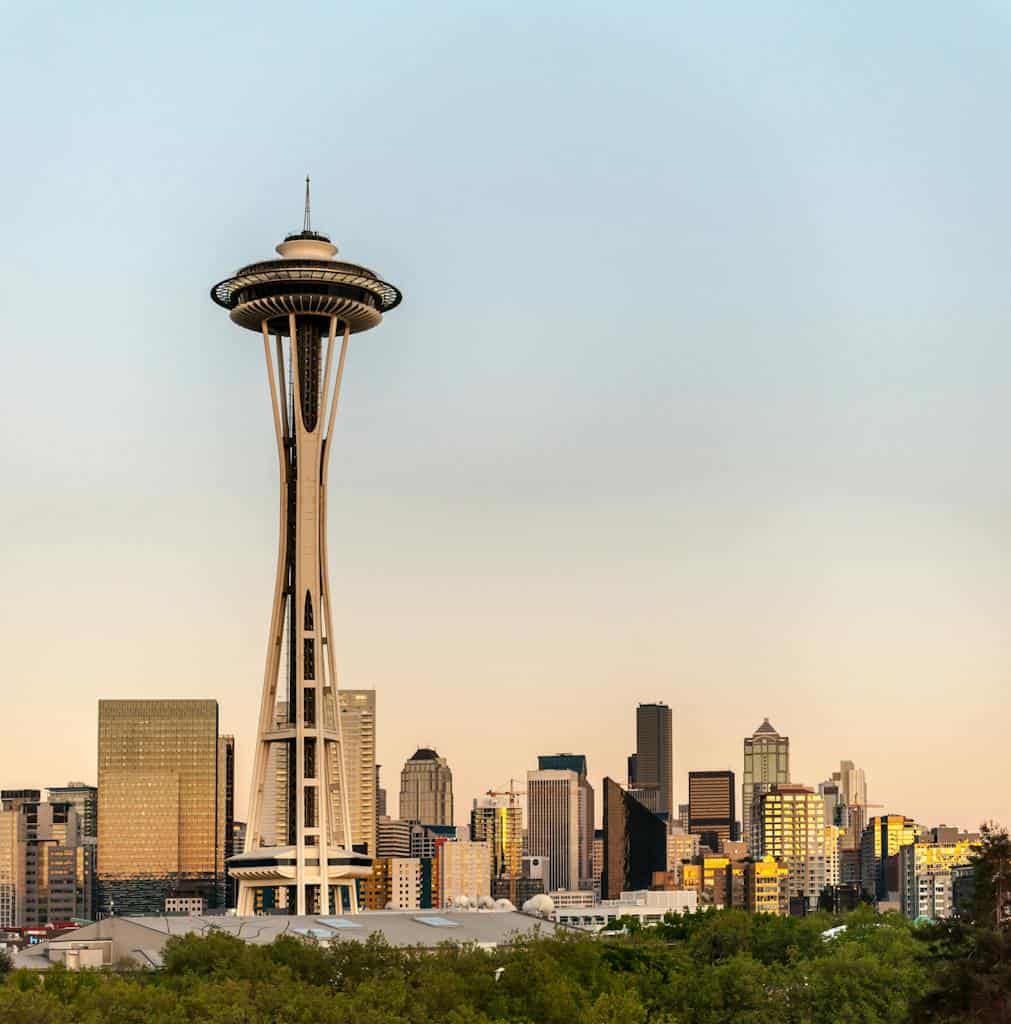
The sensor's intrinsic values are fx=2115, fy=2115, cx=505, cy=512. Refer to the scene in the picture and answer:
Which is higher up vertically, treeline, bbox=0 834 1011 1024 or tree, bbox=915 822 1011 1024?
tree, bbox=915 822 1011 1024

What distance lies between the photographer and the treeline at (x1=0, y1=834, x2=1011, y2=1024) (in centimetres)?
7512

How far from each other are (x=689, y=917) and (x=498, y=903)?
1569 inches

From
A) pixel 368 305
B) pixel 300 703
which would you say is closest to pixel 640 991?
pixel 300 703

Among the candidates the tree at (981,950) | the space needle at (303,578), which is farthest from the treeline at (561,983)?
the space needle at (303,578)

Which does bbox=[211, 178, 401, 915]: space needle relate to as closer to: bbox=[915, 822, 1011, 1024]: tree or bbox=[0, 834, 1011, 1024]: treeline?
bbox=[0, 834, 1011, 1024]: treeline

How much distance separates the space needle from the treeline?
4532 cm

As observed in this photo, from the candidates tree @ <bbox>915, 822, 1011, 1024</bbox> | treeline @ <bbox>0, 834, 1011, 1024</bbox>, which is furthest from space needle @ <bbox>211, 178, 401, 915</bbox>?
tree @ <bbox>915, 822, 1011, 1024</bbox>

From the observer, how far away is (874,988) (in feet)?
355

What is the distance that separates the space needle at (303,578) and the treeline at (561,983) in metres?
45.3

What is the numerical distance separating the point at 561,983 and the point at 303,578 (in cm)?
7659

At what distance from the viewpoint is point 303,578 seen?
16300 centimetres

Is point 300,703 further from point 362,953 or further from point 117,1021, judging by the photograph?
point 117,1021

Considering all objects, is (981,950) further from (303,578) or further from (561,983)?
(303,578)

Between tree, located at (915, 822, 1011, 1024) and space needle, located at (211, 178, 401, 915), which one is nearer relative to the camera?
tree, located at (915, 822, 1011, 1024)
